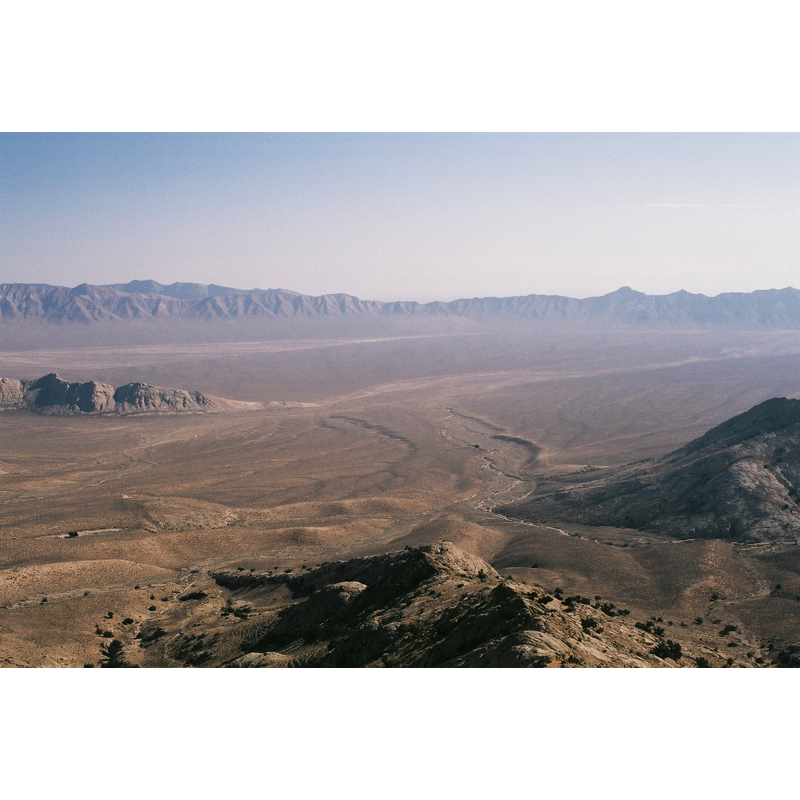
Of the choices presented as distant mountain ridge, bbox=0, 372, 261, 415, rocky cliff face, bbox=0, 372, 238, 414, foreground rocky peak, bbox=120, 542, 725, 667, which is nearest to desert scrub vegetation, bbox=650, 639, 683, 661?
foreground rocky peak, bbox=120, 542, 725, 667

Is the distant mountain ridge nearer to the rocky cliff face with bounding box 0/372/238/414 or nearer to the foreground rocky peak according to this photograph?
the rocky cliff face with bounding box 0/372/238/414

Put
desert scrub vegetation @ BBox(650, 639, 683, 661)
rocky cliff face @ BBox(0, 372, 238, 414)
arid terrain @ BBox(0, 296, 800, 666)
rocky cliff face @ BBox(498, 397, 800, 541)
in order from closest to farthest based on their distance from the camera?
desert scrub vegetation @ BBox(650, 639, 683, 661)
arid terrain @ BBox(0, 296, 800, 666)
rocky cliff face @ BBox(498, 397, 800, 541)
rocky cliff face @ BBox(0, 372, 238, 414)

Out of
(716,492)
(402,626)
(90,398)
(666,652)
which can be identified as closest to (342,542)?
(402,626)

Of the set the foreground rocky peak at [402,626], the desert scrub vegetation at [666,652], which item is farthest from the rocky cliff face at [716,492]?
the desert scrub vegetation at [666,652]

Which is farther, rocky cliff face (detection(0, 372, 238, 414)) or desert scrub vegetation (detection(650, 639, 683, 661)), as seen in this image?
rocky cliff face (detection(0, 372, 238, 414))

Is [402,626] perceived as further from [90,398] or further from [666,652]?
[90,398]
